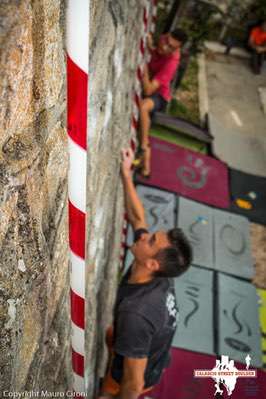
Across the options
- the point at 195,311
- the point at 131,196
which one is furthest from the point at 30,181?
the point at 195,311

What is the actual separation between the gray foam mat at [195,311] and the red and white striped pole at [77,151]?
7.03ft

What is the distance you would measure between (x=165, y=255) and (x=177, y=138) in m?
3.32

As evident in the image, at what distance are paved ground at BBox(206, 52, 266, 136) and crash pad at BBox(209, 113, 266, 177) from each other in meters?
0.14

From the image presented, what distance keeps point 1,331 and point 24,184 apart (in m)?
0.29

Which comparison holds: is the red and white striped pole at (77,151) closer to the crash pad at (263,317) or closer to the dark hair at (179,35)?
the crash pad at (263,317)

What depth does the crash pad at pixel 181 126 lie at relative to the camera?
214 inches

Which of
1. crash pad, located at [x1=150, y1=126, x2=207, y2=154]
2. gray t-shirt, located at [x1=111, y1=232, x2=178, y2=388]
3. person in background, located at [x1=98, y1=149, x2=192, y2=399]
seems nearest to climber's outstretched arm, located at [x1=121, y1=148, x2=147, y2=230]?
person in background, located at [x1=98, y1=149, x2=192, y2=399]

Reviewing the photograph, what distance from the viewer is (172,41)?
4449mm

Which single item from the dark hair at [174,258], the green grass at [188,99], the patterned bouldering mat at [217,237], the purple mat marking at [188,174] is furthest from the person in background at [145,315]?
the green grass at [188,99]

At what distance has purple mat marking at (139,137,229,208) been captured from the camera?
Answer: 185 inches

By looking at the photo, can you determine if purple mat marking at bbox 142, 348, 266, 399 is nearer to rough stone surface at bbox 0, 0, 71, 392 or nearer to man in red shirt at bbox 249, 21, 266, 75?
rough stone surface at bbox 0, 0, 71, 392

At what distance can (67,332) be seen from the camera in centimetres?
146

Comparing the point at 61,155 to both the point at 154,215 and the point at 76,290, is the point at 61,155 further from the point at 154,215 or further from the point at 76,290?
the point at 154,215

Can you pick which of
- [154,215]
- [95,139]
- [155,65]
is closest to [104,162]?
[95,139]
